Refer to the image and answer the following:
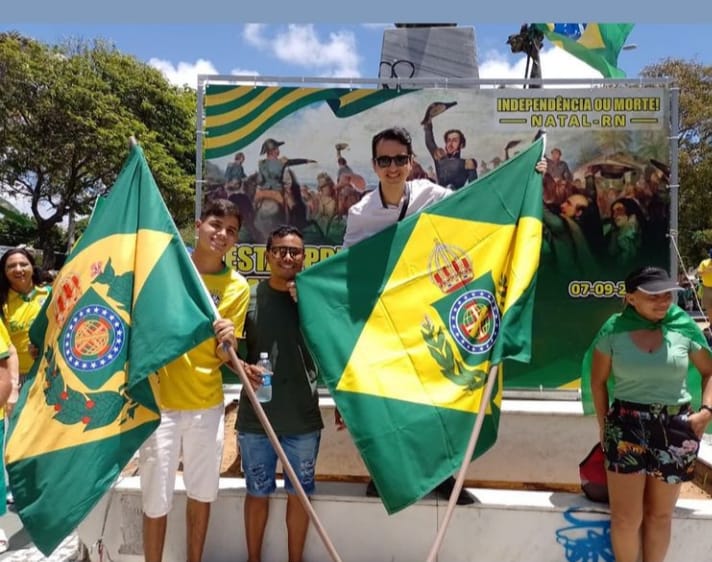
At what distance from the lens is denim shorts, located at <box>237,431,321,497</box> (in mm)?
3373

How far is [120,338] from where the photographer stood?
3174 mm

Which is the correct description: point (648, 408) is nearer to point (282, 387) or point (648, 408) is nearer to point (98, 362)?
point (282, 387)

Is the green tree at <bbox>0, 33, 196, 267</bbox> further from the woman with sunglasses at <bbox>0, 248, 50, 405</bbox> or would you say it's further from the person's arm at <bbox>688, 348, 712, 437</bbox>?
the person's arm at <bbox>688, 348, 712, 437</bbox>

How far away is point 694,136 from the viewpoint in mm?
22922

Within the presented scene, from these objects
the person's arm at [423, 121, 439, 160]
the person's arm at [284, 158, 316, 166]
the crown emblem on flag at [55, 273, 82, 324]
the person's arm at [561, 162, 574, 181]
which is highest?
the person's arm at [423, 121, 439, 160]

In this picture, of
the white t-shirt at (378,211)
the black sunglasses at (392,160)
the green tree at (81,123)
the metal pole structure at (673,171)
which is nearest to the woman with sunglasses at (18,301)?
the white t-shirt at (378,211)

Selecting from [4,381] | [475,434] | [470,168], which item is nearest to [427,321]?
[475,434]

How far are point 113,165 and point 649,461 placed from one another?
Answer: 917 inches

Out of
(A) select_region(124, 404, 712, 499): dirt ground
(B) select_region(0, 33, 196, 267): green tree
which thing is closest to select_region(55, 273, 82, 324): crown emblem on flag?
(A) select_region(124, 404, 712, 499): dirt ground

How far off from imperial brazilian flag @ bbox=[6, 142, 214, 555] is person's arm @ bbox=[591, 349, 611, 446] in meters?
2.10

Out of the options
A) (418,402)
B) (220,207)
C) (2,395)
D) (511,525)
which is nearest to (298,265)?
(220,207)

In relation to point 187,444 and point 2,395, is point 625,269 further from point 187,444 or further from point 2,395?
point 2,395

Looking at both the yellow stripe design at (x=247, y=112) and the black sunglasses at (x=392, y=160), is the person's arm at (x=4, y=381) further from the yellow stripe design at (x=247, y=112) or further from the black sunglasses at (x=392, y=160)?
the yellow stripe design at (x=247, y=112)

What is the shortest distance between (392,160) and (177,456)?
6.54 feet
